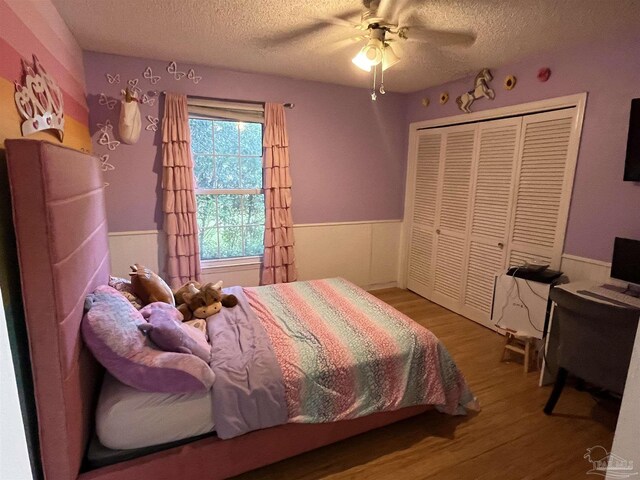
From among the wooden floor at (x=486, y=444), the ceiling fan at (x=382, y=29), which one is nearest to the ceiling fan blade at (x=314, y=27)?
the ceiling fan at (x=382, y=29)

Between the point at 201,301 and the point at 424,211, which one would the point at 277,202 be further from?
the point at 424,211

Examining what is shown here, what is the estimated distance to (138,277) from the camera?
212cm

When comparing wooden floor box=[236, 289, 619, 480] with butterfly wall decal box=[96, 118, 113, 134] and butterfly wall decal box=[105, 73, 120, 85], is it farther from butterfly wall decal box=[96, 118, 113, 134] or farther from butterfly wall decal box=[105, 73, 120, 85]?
butterfly wall decal box=[105, 73, 120, 85]

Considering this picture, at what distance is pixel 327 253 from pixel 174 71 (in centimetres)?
237

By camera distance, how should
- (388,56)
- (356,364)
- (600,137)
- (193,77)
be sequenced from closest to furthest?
(356,364) → (388,56) → (600,137) → (193,77)

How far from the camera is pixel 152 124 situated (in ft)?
10.1

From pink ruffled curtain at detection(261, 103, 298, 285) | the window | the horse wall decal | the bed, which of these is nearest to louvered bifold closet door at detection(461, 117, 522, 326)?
the horse wall decal

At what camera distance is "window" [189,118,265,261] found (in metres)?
3.39

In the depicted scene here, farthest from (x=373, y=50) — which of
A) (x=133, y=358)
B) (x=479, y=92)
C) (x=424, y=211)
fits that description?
(x=424, y=211)

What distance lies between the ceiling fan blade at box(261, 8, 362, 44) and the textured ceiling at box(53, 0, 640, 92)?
2 cm

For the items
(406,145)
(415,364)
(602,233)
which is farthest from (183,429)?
(406,145)

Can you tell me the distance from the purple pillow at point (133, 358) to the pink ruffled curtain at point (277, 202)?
6.79ft

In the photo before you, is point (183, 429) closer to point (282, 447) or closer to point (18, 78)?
point (282, 447)

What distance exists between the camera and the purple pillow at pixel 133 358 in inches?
56.0
